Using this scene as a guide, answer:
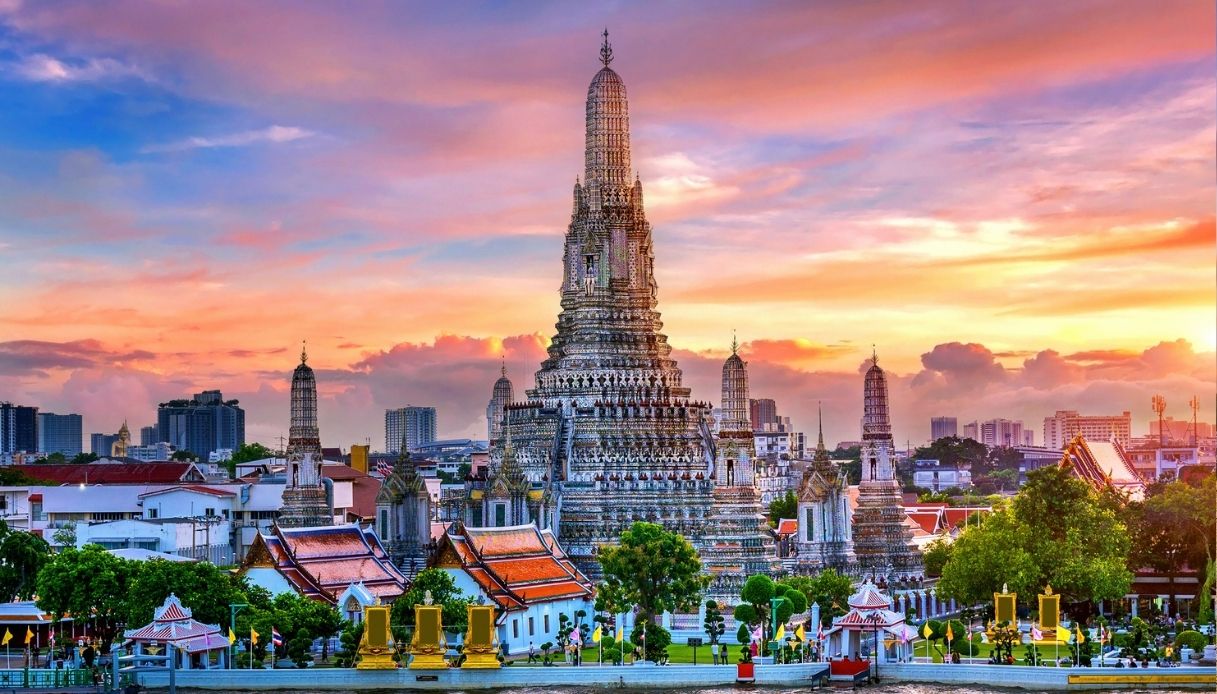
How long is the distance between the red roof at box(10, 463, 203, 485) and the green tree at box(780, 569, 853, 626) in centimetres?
6285

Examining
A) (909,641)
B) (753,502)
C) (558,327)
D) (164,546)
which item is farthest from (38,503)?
(909,641)

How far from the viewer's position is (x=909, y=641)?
76125mm

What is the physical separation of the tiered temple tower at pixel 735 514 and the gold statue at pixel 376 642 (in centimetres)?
2257

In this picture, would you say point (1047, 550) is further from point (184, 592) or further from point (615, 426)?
point (184, 592)

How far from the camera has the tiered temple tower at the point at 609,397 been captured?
9981 cm

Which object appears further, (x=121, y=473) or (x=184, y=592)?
(x=121, y=473)

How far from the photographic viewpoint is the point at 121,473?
151500 mm

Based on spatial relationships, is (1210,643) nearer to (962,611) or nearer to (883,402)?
(962,611)

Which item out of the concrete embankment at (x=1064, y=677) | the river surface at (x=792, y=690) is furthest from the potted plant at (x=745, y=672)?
the concrete embankment at (x=1064, y=677)

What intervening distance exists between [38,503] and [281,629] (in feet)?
195

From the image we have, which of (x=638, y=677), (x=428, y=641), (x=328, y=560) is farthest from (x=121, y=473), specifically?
(x=638, y=677)

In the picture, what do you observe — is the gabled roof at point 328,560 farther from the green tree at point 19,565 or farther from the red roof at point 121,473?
the red roof at point 121,473

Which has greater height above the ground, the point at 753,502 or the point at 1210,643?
the point at 753,502

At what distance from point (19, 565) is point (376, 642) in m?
22.2
